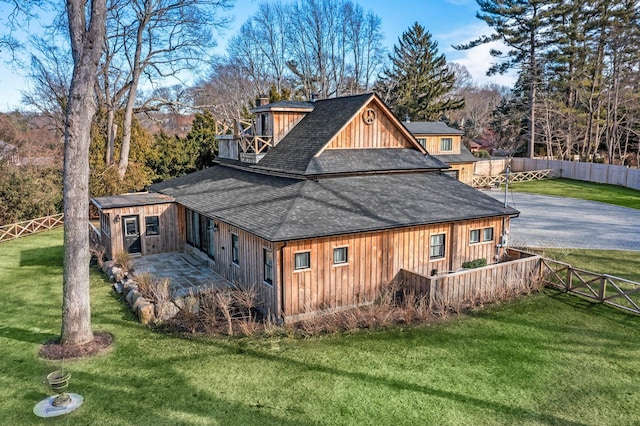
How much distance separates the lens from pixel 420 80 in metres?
48.9

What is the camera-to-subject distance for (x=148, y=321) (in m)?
12.0

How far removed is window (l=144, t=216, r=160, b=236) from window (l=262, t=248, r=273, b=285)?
7.71m

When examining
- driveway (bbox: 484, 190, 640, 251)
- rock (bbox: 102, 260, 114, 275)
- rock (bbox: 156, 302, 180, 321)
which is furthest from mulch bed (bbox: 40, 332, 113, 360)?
driveway (bbox: 484, 190, 640, 251)

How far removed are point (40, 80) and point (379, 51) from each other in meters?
32.4

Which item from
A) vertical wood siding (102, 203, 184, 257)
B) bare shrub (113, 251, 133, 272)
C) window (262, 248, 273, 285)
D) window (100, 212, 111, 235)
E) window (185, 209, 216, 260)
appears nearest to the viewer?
window (262, 248, 273, 285)

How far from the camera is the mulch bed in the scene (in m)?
10.1

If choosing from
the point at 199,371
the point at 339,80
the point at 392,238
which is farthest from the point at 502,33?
the point at 199,371

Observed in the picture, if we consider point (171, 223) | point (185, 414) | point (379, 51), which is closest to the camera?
point (185, 414)

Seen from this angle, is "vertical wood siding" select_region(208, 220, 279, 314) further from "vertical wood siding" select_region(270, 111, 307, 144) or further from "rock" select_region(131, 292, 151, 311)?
"vertical wood siding" select_region(270, 111, 307, 144)

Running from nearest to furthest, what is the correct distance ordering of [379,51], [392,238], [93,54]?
[93,54] → [392,238] → [379,51]

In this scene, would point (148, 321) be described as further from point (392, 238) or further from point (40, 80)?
point (40, 80)

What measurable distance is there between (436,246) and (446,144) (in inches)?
867

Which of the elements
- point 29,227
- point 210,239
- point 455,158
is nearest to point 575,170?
point 455,158

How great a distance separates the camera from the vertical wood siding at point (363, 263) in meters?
11.9
